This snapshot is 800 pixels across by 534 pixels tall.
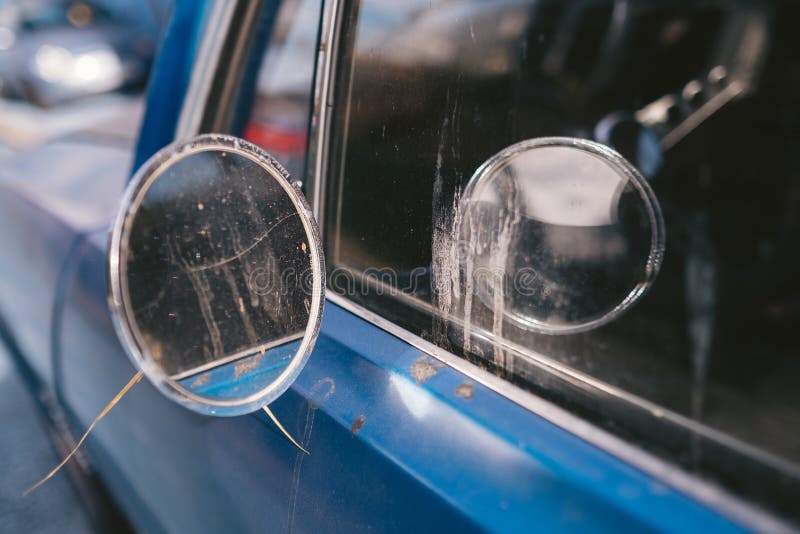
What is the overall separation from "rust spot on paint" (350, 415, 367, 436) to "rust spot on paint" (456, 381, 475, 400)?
18 centimetres

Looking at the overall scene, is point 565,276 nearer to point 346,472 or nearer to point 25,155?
point 346,472

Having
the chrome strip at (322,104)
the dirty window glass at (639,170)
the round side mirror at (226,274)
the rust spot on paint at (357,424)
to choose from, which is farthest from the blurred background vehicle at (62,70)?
the rust spot on paint at (357,424)

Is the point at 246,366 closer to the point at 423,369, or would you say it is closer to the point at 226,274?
the point at 226,274

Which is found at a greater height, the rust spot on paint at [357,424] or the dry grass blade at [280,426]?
the rust spot on paint at [357,424]

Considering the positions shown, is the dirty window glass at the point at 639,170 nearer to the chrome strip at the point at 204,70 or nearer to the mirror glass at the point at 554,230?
the mirror glass at the point at 554,230

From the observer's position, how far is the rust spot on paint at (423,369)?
1067 millimetres

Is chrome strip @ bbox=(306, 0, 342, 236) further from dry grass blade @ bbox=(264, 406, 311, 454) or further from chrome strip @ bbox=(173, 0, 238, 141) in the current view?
chrome strip @ bbox=(173, 0, 238, 141)

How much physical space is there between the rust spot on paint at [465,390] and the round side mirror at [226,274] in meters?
0.28

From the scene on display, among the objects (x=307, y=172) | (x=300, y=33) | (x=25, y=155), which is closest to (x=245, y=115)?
(x=300, y=33)

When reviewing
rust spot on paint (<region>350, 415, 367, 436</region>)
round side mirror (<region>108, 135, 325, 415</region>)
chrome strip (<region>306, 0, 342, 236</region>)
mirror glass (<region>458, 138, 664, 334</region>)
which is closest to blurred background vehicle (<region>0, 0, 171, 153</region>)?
chrome strip (<region>306, 0, 342, 236</region>)

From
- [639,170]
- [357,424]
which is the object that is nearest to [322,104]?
[357,424]

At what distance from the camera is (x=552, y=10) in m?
3.26

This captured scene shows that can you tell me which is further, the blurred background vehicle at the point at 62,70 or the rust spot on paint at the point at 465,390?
the blurred background vehicle at the point at 62,70

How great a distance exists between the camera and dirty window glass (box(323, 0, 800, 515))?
1104 mm
